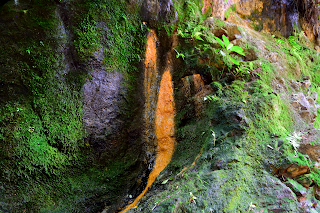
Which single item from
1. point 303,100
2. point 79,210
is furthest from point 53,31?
point 303,100

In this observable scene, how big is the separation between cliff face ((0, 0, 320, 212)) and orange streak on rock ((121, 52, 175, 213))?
29 mm

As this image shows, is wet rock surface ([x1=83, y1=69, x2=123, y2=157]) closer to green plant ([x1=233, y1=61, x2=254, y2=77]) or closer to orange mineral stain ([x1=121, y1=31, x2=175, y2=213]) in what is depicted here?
orange mineral stain ([x1=121, y1=31, x2=175, y2=213])

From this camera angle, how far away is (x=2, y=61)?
343cm

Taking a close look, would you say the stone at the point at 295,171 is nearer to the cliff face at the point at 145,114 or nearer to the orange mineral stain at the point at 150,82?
the cliff face at the point at 145,114

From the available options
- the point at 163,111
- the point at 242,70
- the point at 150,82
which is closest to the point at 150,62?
the point at 150,82

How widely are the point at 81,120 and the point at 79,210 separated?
198 centimetres

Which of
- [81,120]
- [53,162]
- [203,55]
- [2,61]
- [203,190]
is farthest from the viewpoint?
[203,55]

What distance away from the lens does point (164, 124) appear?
488 centimetres

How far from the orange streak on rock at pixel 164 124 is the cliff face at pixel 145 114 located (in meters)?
0.03

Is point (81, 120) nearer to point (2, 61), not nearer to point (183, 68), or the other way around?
point (2, 61)

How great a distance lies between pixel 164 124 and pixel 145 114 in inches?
23.3

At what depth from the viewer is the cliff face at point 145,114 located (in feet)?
9.02

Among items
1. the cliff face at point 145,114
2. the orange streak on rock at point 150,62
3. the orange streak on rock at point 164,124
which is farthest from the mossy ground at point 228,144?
the orange streak on rock at point 150,62

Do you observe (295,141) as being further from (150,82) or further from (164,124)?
(150,82)
